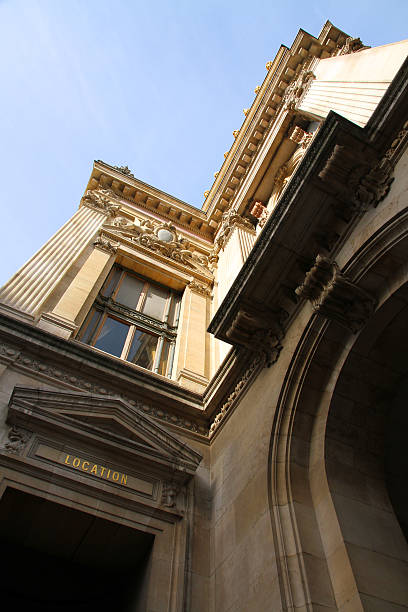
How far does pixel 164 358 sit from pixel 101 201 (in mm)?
9256

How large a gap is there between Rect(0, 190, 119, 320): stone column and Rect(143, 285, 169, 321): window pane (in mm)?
2870

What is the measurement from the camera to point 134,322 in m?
14.9

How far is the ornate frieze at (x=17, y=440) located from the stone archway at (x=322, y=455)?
171 inches

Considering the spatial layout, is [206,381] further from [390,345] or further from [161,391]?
[390,345]

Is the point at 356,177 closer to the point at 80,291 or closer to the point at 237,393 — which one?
the point at 237,393

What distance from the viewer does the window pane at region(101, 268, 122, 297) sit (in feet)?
51.7

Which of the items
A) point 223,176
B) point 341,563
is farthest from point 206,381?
point 223,176

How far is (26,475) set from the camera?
7.89m

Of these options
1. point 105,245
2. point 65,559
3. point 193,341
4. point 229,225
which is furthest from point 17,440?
point 229,225

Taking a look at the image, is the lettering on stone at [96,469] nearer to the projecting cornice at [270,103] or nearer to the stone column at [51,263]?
the stone column at [51,263]

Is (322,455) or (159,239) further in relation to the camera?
(159,239)

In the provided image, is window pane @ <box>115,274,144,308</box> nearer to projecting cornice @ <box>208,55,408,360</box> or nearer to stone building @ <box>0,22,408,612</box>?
stone building @ <box>0,22,408,612</box>

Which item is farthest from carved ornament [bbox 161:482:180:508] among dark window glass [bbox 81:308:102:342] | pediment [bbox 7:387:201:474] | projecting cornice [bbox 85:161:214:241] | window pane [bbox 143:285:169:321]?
projecting cornice [bbox 85:161:214:241]

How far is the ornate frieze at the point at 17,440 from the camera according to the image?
8.08 m
